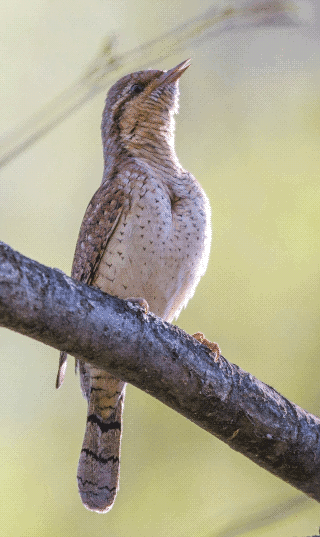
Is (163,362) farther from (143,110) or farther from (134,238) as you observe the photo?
(143,110)

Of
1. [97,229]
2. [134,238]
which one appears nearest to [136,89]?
[97,229]

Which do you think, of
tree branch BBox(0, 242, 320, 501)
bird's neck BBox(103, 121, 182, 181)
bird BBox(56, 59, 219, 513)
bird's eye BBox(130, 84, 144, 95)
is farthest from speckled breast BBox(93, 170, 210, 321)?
bird's eye BBox(130, 84, 144, 95)

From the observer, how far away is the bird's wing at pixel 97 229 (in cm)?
342

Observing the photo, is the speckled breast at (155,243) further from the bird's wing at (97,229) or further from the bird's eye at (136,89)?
the bird's eye at (136,89)

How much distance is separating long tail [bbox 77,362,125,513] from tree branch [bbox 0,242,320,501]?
1297mm

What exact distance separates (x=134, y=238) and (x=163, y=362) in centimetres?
111

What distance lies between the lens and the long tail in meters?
3.76

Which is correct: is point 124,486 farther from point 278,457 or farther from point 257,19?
point 257,19

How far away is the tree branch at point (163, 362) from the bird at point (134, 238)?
1.17ft

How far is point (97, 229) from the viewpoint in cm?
349

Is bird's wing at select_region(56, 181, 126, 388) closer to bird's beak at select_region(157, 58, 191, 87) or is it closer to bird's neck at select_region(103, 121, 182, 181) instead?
bird's neck at select_region(103, 121, 182, 181)

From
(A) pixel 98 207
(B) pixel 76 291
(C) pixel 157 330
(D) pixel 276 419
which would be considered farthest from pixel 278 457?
(A) pixel 98 207

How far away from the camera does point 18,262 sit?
202 cm

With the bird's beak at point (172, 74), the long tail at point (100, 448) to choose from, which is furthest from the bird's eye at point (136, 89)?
the long tail at point (100, 448)
